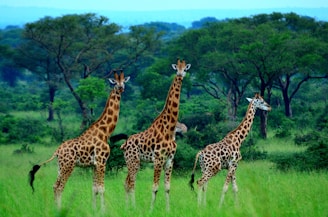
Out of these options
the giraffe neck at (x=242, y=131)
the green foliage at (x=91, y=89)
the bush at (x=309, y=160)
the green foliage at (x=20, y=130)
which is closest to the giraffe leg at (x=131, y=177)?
the giraffe neck at (x=242, y=131)

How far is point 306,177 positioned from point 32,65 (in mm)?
25314

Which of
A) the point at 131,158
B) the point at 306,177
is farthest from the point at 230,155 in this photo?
the point at 306,177

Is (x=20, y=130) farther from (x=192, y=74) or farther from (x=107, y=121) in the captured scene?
(x=107, y=121)

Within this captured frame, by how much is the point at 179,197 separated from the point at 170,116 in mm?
1405

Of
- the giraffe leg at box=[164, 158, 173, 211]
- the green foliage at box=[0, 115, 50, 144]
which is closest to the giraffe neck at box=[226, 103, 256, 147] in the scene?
the giraffe leg at box=[164, 158, 173, 211]

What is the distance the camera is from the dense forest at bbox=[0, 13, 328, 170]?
80.8 feet

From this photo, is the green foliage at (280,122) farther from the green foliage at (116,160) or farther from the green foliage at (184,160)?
the green foliage at (116,160)

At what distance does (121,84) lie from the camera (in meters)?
9.96

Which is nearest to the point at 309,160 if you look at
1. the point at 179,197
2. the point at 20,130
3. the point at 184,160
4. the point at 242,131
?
the point at 184,160

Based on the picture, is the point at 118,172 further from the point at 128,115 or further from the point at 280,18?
the point at 280,18

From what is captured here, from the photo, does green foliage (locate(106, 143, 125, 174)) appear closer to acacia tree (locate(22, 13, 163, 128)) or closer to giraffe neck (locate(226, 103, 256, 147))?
giraffe neck (locate(226, 103, 256, 147))

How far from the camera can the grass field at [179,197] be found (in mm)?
8172

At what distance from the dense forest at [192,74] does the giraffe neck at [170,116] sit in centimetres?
812

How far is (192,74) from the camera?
34.0 metres
